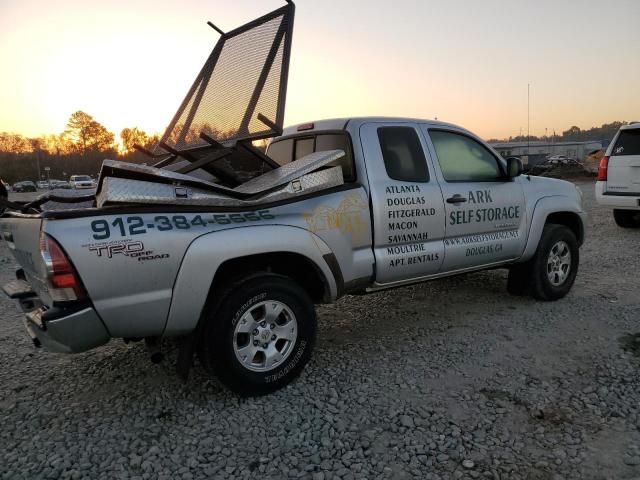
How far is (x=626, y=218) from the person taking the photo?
1016cm

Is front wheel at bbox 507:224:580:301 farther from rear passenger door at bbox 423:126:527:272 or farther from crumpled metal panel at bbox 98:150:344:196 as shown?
crumpled metal panel at bbox 98:150:344:196

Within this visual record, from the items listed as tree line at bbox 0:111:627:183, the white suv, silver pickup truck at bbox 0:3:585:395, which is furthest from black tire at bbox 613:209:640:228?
tree line at bbox 0:111:627:183

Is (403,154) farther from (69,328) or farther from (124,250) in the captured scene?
(69,328)

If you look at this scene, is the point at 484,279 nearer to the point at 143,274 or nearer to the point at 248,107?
the point at 248,107

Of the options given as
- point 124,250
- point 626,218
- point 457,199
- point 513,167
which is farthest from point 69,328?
point 626,218

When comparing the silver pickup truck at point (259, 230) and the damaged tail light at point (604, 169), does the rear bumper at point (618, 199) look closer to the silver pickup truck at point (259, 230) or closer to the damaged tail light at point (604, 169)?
the damaged tail light at point (604, 169)

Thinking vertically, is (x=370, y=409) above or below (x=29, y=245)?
below

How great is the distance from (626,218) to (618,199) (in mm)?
1279

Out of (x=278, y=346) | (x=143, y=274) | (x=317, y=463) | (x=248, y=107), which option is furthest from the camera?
(x=248, y=107)

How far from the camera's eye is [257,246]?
310 cm

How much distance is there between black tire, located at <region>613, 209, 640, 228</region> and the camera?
33.2ft

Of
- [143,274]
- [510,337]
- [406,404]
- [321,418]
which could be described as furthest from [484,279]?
[143,274]

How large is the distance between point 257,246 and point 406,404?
1.45 m

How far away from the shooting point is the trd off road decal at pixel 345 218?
3.40m
